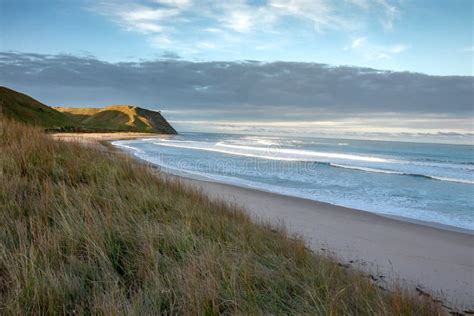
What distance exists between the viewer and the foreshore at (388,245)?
16.3 ft

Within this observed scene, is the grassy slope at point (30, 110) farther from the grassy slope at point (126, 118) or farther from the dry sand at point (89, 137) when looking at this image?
the grassy slope at point (126, 118)

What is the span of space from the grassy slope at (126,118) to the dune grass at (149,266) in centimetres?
12593

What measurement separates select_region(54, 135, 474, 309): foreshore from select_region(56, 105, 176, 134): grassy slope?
12290cm

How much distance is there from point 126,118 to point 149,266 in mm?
150087

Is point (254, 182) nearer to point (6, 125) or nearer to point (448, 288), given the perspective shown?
point (6, 125)

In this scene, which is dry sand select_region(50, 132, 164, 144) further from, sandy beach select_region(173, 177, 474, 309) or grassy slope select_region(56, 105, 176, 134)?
grassy slope select_region(56, 105, 176, 134)

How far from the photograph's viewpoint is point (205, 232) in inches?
180

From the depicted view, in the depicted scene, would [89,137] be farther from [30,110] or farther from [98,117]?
[98,117]

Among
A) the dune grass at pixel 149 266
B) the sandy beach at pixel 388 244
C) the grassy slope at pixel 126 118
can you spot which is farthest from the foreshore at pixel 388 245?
the grassy slope at pixel 126 118

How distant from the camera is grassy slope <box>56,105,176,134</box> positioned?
5344 inches

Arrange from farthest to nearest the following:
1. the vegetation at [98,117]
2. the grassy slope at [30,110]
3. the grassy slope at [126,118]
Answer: the grassy slope at [126,118] → the vegetation at [98,117] → the grassy slope at [30,110]

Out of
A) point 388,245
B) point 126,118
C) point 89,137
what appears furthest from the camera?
point 126,118

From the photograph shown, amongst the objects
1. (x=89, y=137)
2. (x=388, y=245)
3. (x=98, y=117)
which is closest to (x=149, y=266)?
(x=388, y=245)

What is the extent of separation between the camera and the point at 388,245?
689 cm
